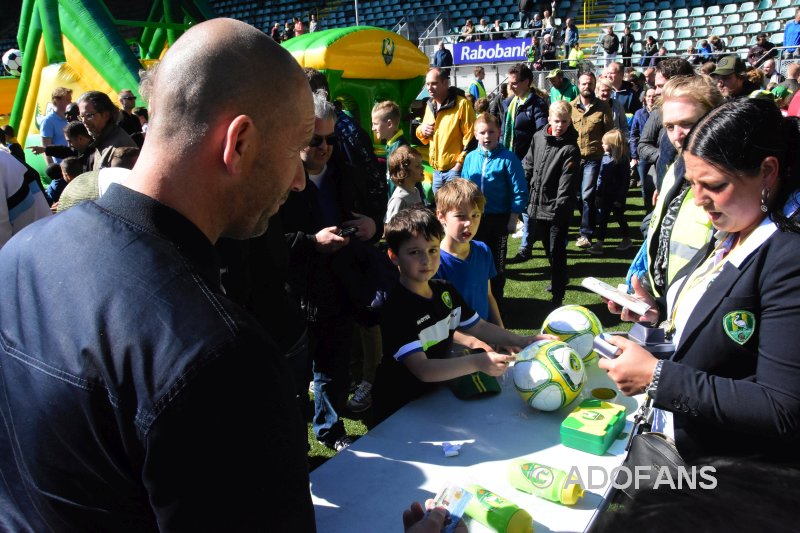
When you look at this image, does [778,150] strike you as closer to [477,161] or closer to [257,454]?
[257,454]

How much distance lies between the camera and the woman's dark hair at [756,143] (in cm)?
160

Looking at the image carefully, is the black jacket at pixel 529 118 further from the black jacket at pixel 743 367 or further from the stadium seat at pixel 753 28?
the stadium seat at pixel 753 28

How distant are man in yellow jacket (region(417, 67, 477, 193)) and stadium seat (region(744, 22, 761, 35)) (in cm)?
1369

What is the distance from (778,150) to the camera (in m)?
1.61

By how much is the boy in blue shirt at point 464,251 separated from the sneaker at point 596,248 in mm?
3683

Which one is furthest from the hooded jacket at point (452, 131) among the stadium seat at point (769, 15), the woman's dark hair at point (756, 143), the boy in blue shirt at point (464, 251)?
the stadium seat at point (769, 15)

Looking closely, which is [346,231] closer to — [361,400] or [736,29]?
[361,400]

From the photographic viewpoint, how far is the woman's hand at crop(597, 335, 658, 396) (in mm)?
1664

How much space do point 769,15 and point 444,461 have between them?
19.3 m

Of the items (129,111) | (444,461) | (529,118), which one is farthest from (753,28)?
(444,461)

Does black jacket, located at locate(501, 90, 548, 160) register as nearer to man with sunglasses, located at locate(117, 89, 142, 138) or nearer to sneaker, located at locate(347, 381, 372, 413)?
sneaker, located at locate(347, 381, 372, 413)

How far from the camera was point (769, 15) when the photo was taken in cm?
1655

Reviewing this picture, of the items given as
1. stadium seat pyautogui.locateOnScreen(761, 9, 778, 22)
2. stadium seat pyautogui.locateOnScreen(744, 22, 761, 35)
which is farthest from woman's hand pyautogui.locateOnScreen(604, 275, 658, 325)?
stadium seat pyautogui.locateOnScreen(761, 9, 778, 22)

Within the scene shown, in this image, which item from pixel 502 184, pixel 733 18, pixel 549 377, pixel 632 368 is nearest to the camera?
pixel 632 368
